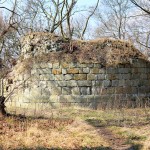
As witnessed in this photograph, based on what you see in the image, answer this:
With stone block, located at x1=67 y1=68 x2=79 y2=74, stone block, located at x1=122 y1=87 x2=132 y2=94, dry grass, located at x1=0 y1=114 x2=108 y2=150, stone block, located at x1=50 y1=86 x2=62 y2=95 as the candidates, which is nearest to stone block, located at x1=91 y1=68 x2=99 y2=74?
stone block, located at x1=67 y1=68 x2=79 y2=74

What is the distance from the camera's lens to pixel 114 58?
1630 cm

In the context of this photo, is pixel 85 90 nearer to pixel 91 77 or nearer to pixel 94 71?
pixel 91 77

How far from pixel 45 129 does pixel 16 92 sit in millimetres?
6902

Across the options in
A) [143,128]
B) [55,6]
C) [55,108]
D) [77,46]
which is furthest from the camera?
[55,6]

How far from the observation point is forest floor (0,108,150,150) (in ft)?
27.6

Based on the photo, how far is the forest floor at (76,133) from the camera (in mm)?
8398

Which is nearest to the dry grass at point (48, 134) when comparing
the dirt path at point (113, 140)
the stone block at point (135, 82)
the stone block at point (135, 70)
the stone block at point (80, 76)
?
the dirt path at point (113, 140)

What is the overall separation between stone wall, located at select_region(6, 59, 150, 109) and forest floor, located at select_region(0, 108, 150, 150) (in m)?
3.38

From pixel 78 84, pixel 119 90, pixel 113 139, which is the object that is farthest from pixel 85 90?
pixel 113 139

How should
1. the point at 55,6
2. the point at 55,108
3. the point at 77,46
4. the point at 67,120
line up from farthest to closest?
the point at 55,6
the point at 77,46
the point at 55,108
the point at 67,120

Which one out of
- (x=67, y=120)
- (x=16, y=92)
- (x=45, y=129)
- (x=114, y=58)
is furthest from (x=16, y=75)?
(x=45, y=129)

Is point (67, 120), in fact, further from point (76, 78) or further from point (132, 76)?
point (132, 76)

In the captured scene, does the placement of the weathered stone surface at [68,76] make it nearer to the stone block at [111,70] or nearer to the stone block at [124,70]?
the stone block at [111,70]

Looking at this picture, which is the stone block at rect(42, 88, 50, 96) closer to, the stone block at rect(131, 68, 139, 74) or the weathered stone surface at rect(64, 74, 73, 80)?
the weathered stone surface at rect(64, 74, 73, 80)
